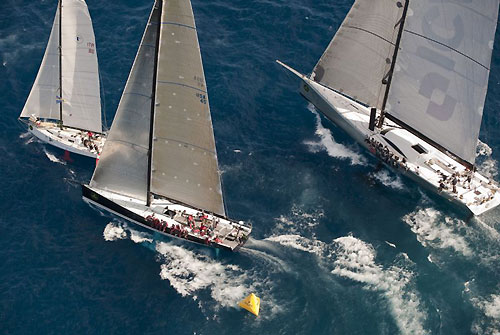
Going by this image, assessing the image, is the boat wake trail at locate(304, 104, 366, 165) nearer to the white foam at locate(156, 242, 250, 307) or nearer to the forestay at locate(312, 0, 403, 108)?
the forestay at locate(312, 0, 403, 108)

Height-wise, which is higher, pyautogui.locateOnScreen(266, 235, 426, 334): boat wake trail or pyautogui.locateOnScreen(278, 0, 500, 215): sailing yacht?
pyautogui.locateOnScreen(278, 0, 500, 215): sailing yacht

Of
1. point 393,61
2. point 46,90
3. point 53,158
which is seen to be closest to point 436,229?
point 393,61

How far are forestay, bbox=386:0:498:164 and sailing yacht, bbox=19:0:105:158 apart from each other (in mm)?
35605

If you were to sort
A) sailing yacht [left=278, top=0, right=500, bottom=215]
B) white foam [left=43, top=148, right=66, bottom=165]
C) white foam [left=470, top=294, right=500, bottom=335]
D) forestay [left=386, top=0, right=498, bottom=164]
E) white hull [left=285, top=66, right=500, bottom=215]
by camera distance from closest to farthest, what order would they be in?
white foam [left=470, top=294, right=500, bottom=335], forestay [left=386, top=0, right=498, bottom=164], sailing yacht [left=278, top=0, right=500, bottom=215], white hull [left=285, top=66, right=500, bottom=215], white foam [left=43, top=148, right=66, bottom=165]

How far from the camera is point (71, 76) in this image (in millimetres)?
85562

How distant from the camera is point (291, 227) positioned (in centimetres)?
7994

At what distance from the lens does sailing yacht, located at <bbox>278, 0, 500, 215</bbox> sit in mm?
79562

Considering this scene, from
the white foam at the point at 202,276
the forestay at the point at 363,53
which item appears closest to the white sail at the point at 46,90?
the white foam at the point at 202,276

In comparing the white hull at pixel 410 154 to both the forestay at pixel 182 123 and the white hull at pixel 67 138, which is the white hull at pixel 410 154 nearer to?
the forestay at pixel 182 123

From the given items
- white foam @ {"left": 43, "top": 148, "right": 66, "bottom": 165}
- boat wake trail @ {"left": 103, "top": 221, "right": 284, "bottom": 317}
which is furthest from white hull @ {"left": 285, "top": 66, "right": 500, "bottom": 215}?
white foam @ {"left": 43, "top": 148, "right": 66, "bottom": 165}

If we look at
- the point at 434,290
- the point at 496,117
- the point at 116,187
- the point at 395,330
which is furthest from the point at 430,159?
the point at 116,187

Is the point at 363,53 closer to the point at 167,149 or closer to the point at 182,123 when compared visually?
the point at 182,123

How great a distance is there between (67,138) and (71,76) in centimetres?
758

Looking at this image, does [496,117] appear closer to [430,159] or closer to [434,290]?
[430,159]
